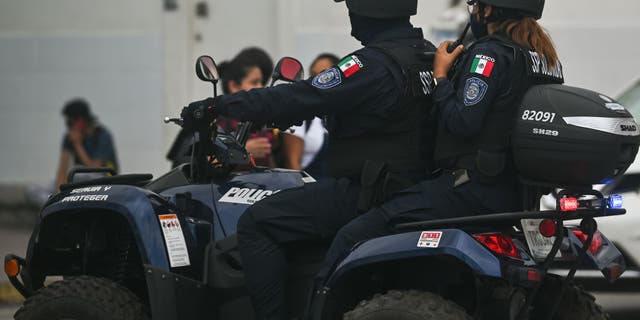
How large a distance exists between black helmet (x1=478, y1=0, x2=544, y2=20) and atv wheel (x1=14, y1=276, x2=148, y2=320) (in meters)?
1.81

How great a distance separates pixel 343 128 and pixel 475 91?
24.6 inches

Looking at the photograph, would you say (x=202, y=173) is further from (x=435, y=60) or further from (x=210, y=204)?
(x=435, y=60)

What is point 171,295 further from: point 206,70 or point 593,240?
point 593,240

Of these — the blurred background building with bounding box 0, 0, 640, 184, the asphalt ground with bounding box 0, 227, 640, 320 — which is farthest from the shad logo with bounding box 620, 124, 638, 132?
the blurred background building with bounding box 0, 0, 640, 184

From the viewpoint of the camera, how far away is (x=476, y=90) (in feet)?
15.9

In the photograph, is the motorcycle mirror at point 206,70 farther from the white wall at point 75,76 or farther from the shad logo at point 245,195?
the white wall at point 75,76

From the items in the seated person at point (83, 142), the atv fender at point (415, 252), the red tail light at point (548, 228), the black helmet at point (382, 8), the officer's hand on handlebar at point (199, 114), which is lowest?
the seated person at point (83, 142)

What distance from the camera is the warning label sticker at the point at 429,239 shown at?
470 centimetres

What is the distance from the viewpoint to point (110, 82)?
1409 cm

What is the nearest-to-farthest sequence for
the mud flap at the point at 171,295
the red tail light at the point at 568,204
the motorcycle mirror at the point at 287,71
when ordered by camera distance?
the red tail light at the point at 568,204 → the mud flap at the point at 171,295 → the motorcycle mirror at the point at 287,71

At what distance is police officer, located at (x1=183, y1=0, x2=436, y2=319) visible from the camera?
5117 millimetres

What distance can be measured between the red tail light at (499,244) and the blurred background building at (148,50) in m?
8.49

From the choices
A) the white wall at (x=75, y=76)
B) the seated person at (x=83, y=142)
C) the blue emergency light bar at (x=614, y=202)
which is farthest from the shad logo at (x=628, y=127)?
the white wall at (x=75, y=76)

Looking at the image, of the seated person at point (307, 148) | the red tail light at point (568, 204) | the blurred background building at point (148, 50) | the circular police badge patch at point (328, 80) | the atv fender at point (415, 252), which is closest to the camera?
the atv fender at point (415, 252)
